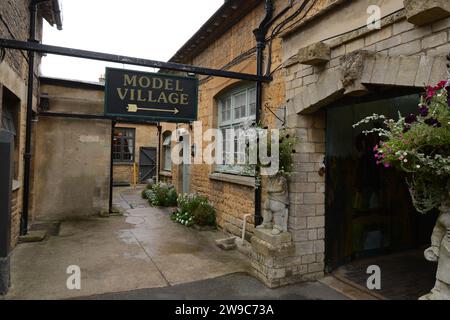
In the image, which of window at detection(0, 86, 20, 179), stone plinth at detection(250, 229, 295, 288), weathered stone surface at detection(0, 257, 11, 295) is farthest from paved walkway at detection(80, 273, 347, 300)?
Result: window at detection(0, 86, 20, 179)

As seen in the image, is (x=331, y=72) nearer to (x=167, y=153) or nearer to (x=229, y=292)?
(x=229, y=292)

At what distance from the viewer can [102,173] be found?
8727 millimetres

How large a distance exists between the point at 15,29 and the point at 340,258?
6.50 metres

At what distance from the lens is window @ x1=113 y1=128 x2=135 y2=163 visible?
58.4 feet

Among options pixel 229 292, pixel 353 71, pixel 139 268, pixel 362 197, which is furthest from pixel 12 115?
pixel 362 197

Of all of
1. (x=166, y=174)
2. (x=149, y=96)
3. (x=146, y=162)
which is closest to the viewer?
(x=149, y=96)

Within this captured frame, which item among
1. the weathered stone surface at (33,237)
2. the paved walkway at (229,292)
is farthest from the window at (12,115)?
the paved walkway at (229,292)

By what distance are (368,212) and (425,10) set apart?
11.9ft

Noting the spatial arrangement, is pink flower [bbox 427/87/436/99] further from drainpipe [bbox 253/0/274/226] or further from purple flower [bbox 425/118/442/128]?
drainpipe [bbox 253/0/274/226]

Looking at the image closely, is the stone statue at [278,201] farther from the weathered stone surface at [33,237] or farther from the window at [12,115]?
the weathered stone surface at [33,237]

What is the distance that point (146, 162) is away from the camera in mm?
18344

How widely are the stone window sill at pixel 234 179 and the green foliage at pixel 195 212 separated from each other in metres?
0.72

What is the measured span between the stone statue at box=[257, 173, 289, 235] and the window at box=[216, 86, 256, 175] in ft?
6.21
